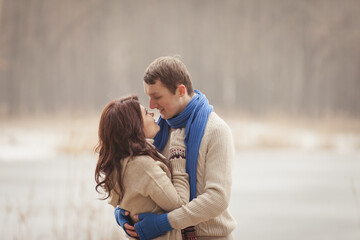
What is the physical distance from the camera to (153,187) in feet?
4.99

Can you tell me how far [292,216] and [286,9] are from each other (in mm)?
4304

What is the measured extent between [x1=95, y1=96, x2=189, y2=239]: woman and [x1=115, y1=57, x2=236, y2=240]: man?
0.13 feet

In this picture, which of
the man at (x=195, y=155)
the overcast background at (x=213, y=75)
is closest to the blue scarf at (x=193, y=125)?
the man at (x=195, y=155)

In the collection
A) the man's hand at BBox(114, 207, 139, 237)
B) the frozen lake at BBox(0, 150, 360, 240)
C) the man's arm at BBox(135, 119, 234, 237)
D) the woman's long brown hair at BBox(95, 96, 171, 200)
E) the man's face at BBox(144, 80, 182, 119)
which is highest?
the man's face at BBox(144, 80, 182, 119)

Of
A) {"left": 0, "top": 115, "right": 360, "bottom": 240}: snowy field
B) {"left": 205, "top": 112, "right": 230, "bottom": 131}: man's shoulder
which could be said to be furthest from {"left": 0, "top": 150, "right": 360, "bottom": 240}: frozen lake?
{"left": 205, "top": 112, "right": 230, "bottom": 131}: man's shoulder

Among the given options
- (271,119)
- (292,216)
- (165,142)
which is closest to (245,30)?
(271,119)

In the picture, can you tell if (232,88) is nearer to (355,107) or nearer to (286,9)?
(286,9)

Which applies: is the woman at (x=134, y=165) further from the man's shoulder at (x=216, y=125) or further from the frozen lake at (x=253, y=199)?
the frozen lake at (x=253, y=199)

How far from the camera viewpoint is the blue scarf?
159 cm

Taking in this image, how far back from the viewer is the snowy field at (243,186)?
3.97m

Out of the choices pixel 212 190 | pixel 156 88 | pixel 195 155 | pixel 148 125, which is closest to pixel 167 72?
pixel 156 88

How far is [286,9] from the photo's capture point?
8250mm

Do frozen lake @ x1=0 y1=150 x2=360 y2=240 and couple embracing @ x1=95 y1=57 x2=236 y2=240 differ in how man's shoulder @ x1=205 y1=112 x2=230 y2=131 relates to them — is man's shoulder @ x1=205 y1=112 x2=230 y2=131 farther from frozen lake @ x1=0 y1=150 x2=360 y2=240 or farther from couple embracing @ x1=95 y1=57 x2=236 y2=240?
frozen lake @ x1=0 y1=150 x2=360 y2=240

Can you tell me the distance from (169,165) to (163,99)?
23 centimetres
